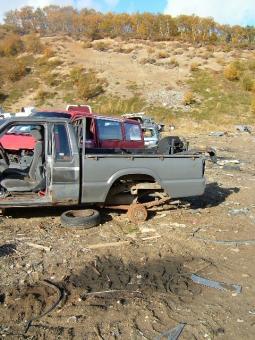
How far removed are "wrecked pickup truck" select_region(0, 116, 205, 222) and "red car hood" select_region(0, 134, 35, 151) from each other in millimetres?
3579

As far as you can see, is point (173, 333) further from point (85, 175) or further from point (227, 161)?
point (227, 161)

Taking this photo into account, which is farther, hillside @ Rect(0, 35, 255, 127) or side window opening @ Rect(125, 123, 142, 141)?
hillside @ Rect(0, 35, 255, 127)

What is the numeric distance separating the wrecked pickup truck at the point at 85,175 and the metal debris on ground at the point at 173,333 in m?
3.32

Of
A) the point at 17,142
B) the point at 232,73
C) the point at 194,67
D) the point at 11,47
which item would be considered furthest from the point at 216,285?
the point at 11,47

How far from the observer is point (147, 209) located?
7.89 metres

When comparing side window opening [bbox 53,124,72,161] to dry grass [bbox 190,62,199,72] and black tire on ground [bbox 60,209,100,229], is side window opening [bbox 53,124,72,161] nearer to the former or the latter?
black tire on ground [bbox 60,209,100,229]

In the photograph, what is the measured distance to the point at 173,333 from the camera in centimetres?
403

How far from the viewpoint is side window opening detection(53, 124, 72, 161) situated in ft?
22.9

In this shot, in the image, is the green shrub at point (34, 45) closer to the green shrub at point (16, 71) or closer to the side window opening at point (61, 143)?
the green shrub at point (16, 71)

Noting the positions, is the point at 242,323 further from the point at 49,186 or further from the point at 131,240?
the point at 49,186

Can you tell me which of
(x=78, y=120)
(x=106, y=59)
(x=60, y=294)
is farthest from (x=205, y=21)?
(x=60, y=294)

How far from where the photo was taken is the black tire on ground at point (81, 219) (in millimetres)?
6914

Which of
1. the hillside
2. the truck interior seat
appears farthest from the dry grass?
the truck interior seat

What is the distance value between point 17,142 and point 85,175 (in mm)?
5140
